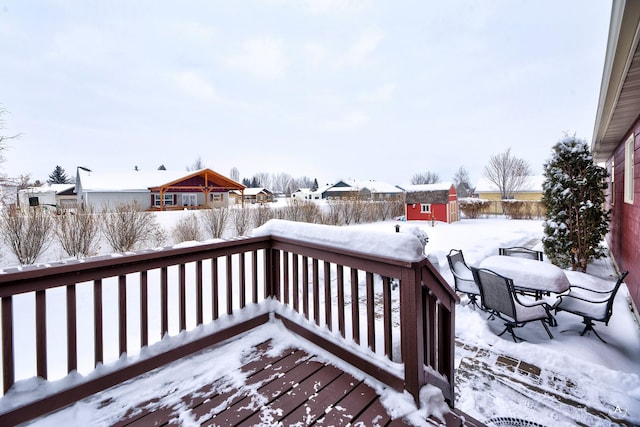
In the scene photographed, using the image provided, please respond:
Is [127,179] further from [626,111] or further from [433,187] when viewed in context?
[626,111]

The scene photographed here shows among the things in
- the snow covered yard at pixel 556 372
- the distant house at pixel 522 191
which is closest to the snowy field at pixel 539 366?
the snow covered yard at pixel 556 372

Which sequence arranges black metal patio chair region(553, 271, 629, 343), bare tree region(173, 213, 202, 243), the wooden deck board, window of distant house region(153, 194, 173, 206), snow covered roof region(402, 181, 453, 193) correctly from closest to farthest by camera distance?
the wooden deck board → black metal patio chair region(553, 271, 629, 343) → bare tree region(173, 213, 202, 243) → snow covered roof region(402, 181, 453, 193) → window of distant house region(153, 194, 173, 206)

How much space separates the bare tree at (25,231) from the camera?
6.38m

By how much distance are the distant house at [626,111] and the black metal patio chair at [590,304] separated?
79 cm

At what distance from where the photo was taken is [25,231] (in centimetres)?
653

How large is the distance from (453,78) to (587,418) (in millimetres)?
13879

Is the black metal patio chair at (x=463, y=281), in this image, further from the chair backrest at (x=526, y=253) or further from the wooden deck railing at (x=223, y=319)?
the wooden deck railing at (x=223, y=319)

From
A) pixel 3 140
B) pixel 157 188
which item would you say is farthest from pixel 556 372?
pixel 157 188

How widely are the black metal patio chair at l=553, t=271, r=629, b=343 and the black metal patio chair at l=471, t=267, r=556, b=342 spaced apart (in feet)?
1.00

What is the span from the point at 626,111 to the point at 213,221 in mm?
10217

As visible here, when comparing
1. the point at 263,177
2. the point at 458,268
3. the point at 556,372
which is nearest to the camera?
the point at 556,372

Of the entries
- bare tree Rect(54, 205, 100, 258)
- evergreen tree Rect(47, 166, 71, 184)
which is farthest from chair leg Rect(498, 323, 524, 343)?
evergreen tree Rect(47, 166, 71, 184)

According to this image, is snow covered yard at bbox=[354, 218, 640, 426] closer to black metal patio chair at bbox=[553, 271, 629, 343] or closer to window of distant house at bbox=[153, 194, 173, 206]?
black metal patio chair at bbox=[553, 271, 629, 343]

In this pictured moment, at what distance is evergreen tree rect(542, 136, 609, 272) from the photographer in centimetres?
592
